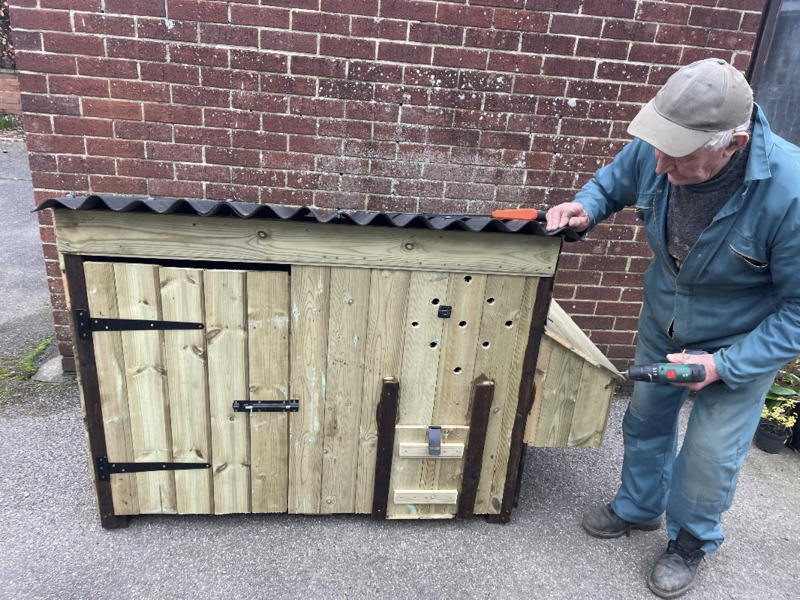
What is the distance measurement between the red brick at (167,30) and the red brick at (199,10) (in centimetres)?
4

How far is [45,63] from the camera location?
3.12 metres

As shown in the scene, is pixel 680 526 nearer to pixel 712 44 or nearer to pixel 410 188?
pixel 410 188

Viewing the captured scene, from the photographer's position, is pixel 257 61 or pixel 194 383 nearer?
pixel 194 383

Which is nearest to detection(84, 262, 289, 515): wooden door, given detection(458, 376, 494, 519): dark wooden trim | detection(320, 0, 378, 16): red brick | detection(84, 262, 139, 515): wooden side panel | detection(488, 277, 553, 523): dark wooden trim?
detection(84, 262, 139, 515): wooden side panel

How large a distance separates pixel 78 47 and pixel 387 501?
3.09 metres

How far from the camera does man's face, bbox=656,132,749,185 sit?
1.92 m

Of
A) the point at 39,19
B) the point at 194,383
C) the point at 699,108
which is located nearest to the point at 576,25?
the point at 699,108

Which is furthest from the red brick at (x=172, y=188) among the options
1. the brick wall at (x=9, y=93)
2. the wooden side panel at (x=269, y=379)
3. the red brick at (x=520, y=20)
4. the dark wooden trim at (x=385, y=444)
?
the brick wall at (x=9, y=93)

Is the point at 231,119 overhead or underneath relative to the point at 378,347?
overhead

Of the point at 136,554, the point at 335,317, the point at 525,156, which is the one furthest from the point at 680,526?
the point at 136,554

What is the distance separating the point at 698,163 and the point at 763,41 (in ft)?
8.21

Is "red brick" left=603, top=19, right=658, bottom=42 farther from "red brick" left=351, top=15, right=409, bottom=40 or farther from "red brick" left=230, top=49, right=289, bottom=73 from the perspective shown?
"red brick" left=230, top=49, right=289, bottom=73

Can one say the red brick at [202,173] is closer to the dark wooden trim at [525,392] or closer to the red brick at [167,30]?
the red brick at [167,30]

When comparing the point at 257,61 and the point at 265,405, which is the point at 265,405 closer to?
the point at 265,405
